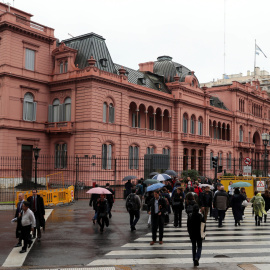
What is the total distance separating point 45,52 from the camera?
1590 inches

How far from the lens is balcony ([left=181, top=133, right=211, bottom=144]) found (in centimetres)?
5059

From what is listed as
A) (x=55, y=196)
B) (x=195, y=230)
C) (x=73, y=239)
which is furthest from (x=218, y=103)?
(x=195, y=230)

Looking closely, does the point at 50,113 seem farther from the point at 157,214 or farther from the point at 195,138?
the point at 157,214

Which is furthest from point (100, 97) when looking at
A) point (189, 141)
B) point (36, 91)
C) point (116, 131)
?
point (189, 141)

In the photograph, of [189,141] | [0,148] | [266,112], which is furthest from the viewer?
[266,112]

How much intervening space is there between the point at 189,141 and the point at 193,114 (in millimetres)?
4676

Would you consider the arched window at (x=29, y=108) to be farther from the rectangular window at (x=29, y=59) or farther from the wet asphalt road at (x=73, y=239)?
the wet asphalt road at (x=73, y=239)

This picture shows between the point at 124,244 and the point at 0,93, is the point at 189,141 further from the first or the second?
the point at 124,244

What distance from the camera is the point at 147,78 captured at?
50.5m

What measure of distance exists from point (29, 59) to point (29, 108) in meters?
4.89

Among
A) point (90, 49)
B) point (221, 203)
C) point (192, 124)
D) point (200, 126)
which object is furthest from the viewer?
point (200, 126)

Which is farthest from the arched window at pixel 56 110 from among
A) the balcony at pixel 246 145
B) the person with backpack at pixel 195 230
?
the balcony at pixel 246 145

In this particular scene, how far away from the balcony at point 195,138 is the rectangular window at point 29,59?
21.3m

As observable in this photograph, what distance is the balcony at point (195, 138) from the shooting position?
50594 millimetres
